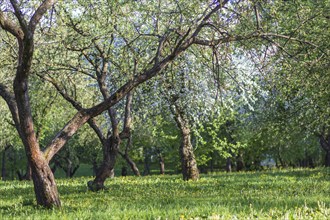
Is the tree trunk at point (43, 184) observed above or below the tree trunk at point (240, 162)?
below

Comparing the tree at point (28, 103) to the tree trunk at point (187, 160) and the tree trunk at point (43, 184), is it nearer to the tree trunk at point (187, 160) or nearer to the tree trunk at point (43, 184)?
the tree trunk at point (43, 184)

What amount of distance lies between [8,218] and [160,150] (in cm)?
4632

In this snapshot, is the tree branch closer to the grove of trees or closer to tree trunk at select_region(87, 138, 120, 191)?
the grove of trees

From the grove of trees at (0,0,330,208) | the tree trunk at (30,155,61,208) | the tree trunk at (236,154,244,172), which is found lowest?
the tree trunk at (30,155,61,208)

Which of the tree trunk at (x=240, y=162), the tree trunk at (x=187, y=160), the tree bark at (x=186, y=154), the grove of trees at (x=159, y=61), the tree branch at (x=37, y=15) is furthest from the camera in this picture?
the tree trunk at (x=240, y=162)

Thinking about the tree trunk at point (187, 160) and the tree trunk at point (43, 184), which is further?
the tree trunk at point (187, 160)

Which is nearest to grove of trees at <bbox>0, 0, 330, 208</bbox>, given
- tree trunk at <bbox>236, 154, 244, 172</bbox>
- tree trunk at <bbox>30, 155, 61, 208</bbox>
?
tree trunk at <bbox>30, 155, 61, 208</bbox>

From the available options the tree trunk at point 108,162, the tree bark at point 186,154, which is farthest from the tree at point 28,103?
the tree bark at point 186,154

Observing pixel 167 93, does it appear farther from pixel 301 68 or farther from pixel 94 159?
pixel 94 159

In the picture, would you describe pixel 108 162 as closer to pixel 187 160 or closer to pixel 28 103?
pixel 187 160

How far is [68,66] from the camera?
16.7 metres

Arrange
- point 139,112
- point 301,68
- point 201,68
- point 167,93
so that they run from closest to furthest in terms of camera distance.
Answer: point 301,68 → point 201,68 → point 167,93 → point 139,112

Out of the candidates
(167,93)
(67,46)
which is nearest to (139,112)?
(167,93)

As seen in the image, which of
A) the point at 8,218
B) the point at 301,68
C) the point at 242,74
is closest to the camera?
the point at 8,218
